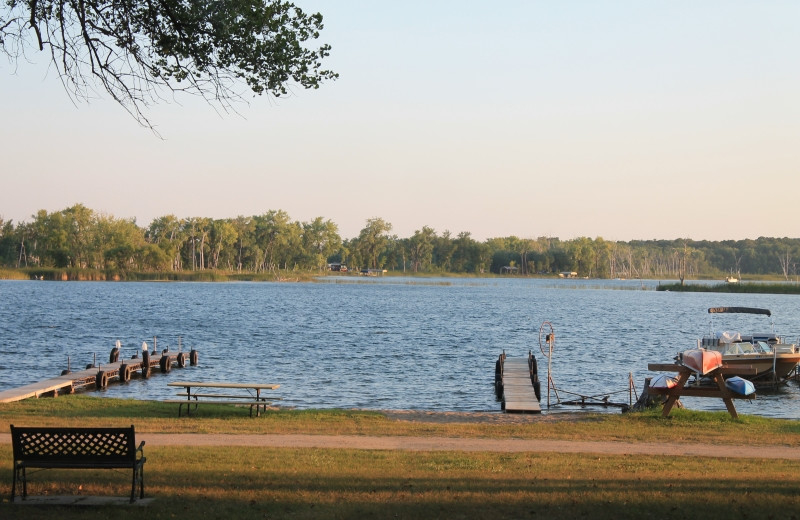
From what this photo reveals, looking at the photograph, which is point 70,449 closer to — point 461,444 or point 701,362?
point 461,444

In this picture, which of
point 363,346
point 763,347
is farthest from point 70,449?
point 363,346

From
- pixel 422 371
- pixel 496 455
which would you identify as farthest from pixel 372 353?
pixel 496 455

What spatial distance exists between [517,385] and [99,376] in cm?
1471

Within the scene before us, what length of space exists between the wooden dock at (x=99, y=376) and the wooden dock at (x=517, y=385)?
45.5 ft

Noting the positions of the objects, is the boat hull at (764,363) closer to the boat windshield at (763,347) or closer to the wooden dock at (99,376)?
the boat windshield at (763,347)

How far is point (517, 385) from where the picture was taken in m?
26.7

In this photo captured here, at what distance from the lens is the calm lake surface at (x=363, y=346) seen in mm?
29656

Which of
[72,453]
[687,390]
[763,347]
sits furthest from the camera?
[763,347]

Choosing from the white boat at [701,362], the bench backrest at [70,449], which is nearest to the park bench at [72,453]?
the bench backrest at [70,449]

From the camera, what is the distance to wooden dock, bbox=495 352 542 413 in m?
22.6

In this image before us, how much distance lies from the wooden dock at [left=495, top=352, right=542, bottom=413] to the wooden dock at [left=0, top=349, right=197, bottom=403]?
45.5ft

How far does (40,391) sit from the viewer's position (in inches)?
952

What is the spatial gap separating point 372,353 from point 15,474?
34.4m

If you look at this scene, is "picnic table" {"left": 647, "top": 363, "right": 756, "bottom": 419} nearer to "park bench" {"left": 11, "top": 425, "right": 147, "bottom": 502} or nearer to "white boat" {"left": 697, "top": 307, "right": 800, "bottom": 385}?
"park bench" {"left": 11, "top": 425, "right": 147, "bottom": 502}
